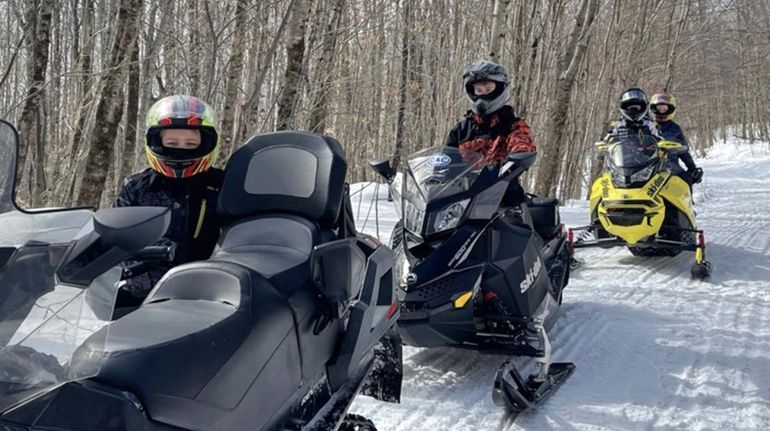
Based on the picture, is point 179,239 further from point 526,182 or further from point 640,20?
point 526,182

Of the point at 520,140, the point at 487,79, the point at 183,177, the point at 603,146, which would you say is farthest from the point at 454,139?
the point at 603,146

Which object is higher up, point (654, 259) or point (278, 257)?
point (278, 257)

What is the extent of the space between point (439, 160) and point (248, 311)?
249 cm

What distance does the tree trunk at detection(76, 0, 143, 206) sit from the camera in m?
6.01

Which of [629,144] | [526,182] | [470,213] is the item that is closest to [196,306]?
[470,213]

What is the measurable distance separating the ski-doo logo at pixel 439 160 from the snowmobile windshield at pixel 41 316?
111 inches

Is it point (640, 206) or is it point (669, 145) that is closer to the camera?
point (640, 206)

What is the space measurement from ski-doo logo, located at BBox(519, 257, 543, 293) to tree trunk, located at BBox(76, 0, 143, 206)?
380 cm

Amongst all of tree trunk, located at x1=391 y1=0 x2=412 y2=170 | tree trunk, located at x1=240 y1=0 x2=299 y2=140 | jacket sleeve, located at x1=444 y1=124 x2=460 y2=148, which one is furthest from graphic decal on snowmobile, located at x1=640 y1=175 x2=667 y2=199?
tree trunk, located at x1=391 y1=0 x2=412 y2=170

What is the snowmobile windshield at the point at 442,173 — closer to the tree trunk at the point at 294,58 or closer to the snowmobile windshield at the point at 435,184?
the snowmobile windshield at the point at 435,184

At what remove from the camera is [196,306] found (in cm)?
193

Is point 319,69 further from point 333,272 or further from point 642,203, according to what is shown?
point 333,272

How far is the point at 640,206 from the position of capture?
7117mm

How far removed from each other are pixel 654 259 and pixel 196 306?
6806mm
